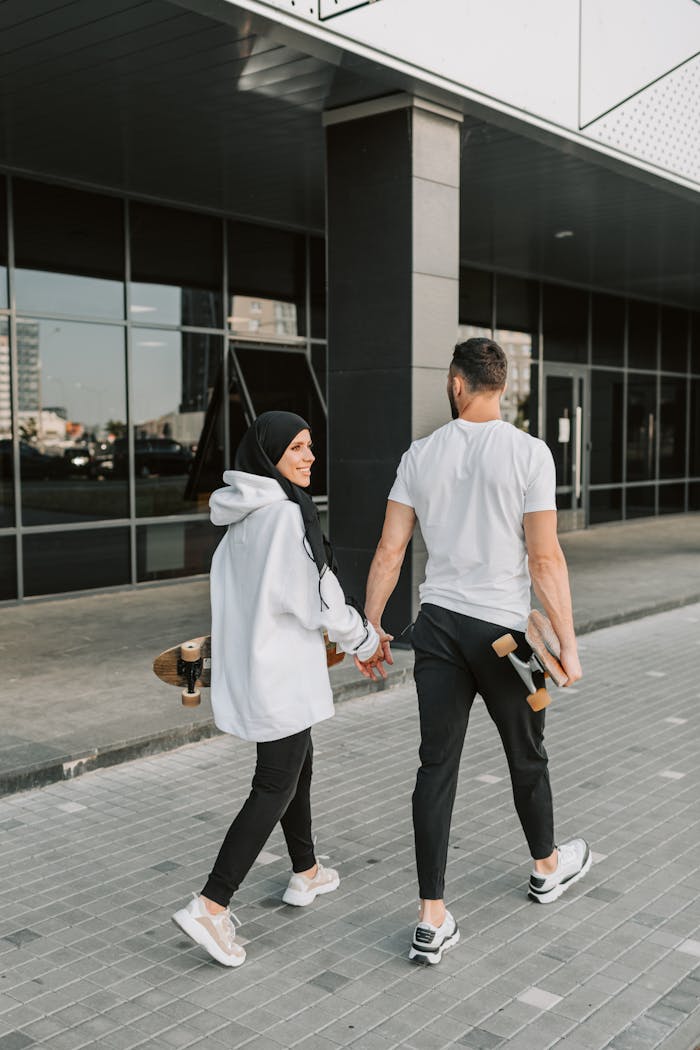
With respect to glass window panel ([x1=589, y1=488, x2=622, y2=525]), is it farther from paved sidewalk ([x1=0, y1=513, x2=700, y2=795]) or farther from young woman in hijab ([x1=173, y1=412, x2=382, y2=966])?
young woman in hijab ([x1=173, y1=412, x2=382, y2=966])

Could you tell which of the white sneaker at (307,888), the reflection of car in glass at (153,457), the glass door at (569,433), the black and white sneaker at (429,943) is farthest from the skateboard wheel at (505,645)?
the glass door at (569,433)

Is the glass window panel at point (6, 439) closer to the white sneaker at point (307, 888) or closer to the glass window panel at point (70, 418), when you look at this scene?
the glass window panel at point (70, 418)

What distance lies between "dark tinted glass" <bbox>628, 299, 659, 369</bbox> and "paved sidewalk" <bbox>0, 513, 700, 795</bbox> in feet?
22.3

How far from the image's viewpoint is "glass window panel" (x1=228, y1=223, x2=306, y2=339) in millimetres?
12727

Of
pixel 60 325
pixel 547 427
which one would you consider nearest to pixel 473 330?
pixel 547 427

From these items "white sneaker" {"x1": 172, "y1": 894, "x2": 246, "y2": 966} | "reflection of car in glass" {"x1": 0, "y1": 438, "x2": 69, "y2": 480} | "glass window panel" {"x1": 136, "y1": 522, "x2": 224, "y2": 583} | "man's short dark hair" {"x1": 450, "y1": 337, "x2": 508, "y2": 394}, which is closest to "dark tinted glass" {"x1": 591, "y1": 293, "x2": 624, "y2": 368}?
"glass window panel" {"x1": 136, "y1": 522, "x2": 224, "y2": 583}

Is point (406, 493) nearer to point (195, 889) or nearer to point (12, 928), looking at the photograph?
point (195, 889)

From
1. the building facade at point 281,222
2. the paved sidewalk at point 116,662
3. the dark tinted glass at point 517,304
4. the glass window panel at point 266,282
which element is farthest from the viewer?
the dark tinted glass at point 517,304

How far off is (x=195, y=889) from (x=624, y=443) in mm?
17029

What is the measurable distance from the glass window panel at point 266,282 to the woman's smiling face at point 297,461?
9377 mm

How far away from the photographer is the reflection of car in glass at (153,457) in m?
11.5

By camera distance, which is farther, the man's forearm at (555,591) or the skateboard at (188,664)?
the skateboard at (188,664)

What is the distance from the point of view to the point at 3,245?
34.3ft

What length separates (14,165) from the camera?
33.5 feet
